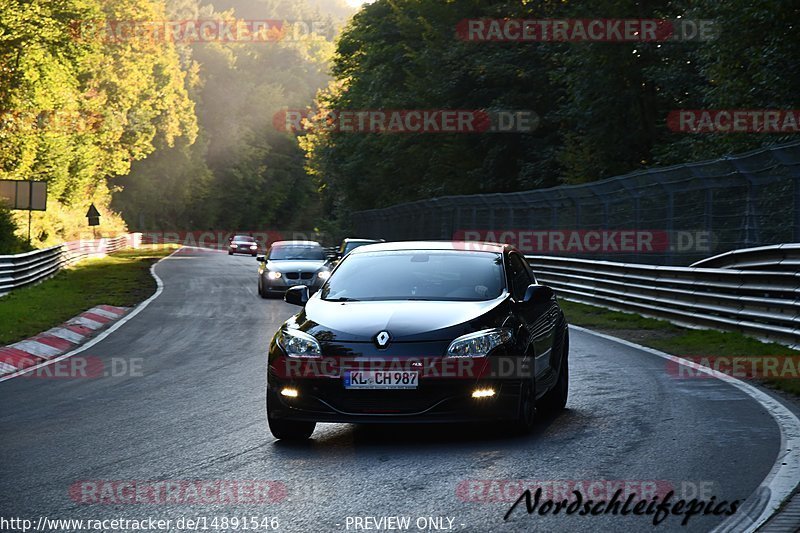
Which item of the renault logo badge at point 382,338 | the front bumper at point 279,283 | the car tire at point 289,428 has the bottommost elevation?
the front bumper at point 279,283

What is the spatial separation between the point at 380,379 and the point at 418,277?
1.57 meters

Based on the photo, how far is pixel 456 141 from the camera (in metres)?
51.0

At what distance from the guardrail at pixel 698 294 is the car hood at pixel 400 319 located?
6782mm

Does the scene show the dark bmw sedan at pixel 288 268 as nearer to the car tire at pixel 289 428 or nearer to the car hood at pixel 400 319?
the car hood at pixel 400 319

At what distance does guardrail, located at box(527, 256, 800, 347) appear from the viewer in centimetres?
1477

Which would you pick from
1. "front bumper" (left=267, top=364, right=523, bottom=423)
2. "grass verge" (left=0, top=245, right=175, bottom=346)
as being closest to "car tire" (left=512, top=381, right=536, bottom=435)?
"front bumper" (left=267, top=364, right=523, bottom=423)

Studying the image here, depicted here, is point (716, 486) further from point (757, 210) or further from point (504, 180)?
point (504, 180)

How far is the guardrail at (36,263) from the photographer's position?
2655 cm

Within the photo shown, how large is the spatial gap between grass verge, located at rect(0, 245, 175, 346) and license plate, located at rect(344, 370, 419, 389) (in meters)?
10.2

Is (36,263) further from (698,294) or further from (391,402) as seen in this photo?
(391,402)

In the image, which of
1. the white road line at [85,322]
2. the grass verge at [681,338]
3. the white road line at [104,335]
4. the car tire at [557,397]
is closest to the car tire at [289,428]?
the car tire at [557,397]

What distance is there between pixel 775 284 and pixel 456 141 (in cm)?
3653

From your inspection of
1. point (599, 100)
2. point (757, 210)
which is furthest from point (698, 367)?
point (599, 100)

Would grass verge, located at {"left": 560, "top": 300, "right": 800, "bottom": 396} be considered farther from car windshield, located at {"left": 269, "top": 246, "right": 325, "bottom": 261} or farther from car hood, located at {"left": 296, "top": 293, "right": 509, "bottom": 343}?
car windshield, located at {"left": 269, "top": 246, "right": 325, "bottom": 261}
